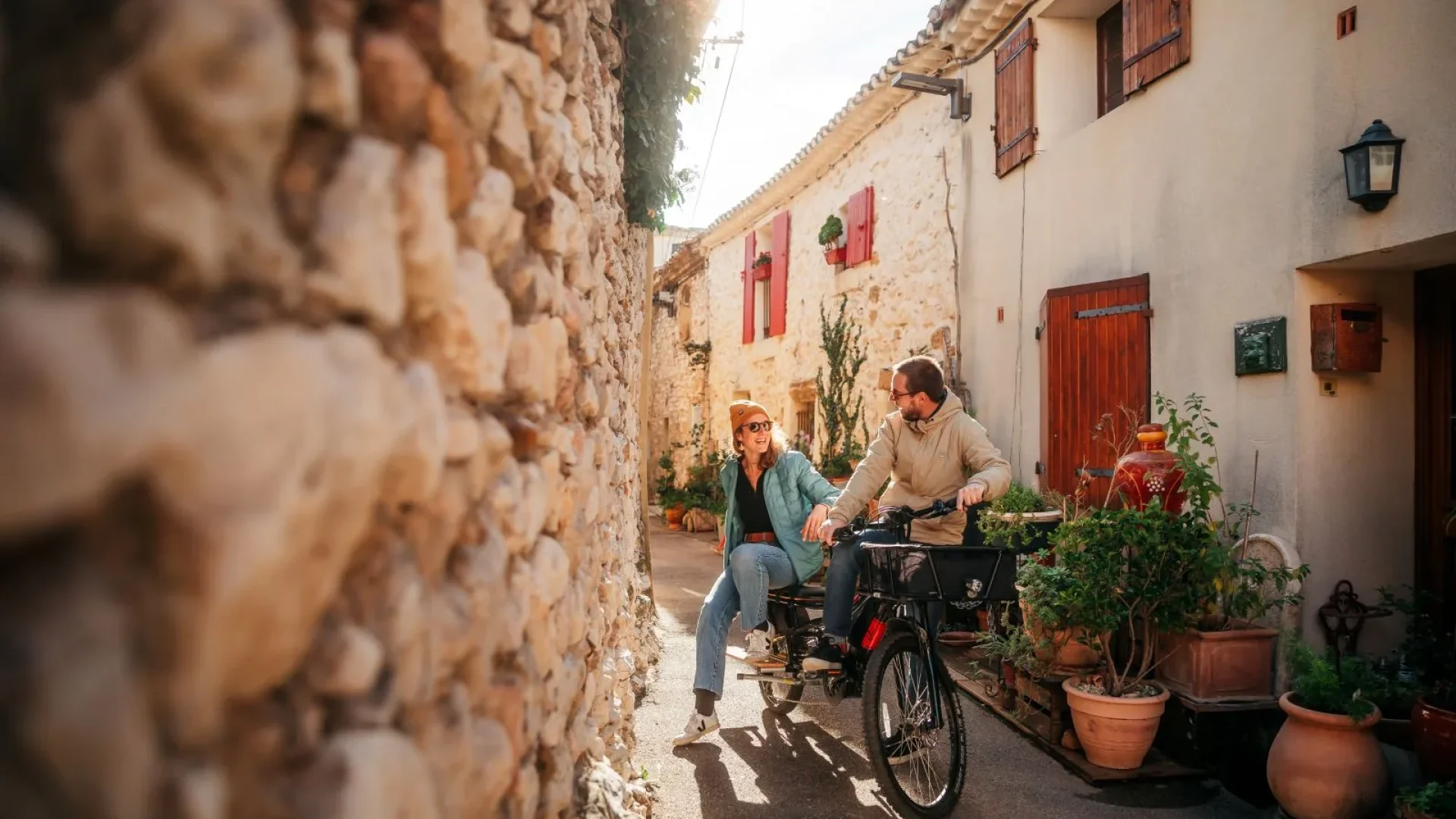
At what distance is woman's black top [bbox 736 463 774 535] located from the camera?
4.54 m

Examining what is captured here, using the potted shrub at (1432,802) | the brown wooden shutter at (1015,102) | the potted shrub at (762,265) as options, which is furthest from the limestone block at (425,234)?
the potted shrub at (762,265)

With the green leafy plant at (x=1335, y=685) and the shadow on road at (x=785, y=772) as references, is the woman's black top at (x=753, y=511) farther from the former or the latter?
the green leafy plant at (x=1335, y=685)

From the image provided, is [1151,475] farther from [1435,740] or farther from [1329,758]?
[1435,740]

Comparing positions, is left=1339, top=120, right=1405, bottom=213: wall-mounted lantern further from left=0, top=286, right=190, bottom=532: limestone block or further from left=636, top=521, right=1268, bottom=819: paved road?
left=0, top=286, right=190, bottom=532: limestone block

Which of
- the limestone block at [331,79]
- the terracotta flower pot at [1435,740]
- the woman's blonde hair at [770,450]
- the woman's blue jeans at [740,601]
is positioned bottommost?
the terracotta flower pot at [1435,740]

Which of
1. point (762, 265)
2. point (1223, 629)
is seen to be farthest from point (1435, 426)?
point (762, 265)

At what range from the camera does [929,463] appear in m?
4.22

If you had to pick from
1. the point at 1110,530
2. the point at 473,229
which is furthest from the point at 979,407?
the point at 473,229

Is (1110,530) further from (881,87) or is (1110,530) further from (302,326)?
(881,87)

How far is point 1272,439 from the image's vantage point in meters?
4.85

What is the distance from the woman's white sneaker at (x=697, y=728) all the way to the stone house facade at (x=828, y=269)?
5248 mm

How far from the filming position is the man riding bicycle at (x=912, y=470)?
13.0ft

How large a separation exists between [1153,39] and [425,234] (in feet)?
19.7

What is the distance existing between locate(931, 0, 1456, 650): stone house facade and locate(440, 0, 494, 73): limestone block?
13.9ft
